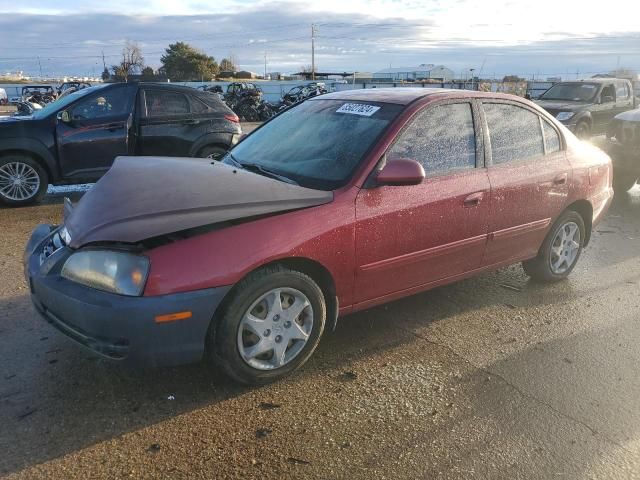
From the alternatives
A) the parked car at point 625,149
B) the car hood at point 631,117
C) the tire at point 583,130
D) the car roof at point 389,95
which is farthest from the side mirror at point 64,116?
the tire at point 583,130

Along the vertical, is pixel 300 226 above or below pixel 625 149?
above

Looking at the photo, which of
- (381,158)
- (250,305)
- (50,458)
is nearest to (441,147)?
(381,158)

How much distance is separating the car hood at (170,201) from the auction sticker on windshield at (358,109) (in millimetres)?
857

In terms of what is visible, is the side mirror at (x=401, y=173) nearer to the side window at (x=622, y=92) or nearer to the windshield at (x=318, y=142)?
the windshield at (x=318, y=142)

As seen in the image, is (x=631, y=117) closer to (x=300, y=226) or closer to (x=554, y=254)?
(x=554, y=254)

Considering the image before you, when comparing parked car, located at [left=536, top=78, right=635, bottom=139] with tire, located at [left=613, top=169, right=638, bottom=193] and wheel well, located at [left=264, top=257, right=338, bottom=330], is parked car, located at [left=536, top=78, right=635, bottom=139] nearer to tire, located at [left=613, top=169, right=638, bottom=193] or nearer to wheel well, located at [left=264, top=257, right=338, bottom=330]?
tire, located at [left=613, top=169, right=638, bottom=193]

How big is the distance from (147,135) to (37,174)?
153 centimetres

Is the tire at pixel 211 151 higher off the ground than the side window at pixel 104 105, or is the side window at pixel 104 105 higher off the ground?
the side window at pixel 104 105

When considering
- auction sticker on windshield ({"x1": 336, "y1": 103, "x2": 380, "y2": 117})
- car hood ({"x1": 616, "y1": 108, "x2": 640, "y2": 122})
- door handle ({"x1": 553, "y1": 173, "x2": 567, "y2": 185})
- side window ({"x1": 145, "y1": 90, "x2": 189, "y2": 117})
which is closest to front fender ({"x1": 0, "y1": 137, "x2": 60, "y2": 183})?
side window ({"x1": 145, "y1": 90, "x2": 189, "y2": 117})

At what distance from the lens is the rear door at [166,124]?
7797 millimetres

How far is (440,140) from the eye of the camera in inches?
148

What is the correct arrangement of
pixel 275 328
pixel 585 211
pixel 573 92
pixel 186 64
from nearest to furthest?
1. pixel 275 328
2. pixel 585 211
3. pixel 573 92
4. pixel 186 64

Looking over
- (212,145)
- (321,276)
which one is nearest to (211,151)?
(212,145)

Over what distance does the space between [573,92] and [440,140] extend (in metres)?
12.7
